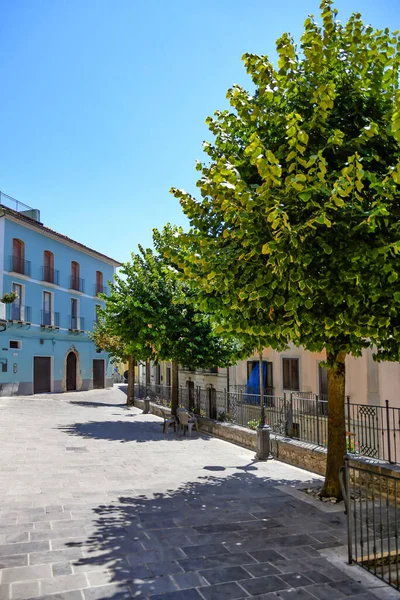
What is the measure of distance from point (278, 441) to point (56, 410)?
1498 cm

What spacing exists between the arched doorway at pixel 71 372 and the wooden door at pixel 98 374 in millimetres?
2850

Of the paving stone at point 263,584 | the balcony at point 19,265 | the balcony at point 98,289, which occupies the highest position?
the balcony at point 19,265

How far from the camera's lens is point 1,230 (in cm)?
3072

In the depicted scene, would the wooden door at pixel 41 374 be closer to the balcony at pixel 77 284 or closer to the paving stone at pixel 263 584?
the balcony at pixel 77 284

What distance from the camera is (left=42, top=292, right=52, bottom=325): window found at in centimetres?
3503

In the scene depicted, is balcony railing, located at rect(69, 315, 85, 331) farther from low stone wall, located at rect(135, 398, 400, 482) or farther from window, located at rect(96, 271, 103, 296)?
low stone wall, located at rect(135, 398, 400, 482)

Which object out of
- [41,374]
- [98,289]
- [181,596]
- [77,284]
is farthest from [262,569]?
[98,289]

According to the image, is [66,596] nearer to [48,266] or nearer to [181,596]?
[181,596]

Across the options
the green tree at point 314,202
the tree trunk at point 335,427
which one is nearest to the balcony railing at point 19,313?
the green tree at point 314,202

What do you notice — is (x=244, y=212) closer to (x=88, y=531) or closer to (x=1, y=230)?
(x=88, y=531)

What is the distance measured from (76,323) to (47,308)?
371cm

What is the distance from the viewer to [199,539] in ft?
18.8

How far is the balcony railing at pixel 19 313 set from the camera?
104 feet

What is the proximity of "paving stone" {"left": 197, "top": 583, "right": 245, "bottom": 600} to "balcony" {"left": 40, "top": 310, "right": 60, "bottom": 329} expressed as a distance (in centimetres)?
3200
